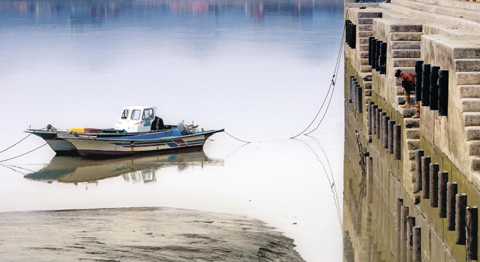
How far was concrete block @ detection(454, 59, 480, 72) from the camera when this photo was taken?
16438 mm

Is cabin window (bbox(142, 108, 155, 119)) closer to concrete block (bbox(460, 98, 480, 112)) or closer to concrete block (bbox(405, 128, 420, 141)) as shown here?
concrete block (bbox(405, 128, 420, 141))

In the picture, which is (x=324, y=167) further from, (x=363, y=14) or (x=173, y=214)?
(x=173, y=214)

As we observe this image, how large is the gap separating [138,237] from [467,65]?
38.5 feet

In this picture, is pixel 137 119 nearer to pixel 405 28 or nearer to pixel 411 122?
pixel 405 28

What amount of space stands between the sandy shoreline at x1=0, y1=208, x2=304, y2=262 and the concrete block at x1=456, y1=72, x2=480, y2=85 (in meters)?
8.43

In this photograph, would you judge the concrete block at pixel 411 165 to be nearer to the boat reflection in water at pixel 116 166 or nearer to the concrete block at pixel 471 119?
the concrete block at pixel 471 119

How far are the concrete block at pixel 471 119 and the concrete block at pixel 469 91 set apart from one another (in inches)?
22.5

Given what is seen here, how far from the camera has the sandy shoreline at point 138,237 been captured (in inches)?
872

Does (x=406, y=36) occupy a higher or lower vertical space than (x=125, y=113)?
higher

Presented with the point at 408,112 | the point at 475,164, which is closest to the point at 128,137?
the point at 408,112

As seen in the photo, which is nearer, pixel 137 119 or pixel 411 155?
pixel 411 155

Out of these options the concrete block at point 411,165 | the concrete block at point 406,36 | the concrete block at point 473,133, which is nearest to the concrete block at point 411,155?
the concrete block at point 411,165

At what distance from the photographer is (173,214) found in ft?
90.5

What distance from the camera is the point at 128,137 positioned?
38.8 meters
